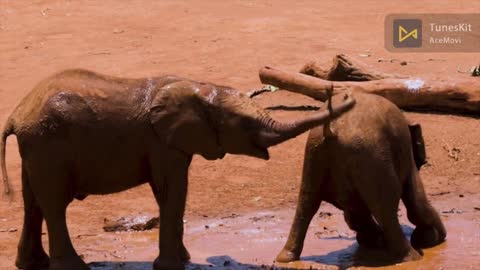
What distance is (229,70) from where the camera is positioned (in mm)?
16281

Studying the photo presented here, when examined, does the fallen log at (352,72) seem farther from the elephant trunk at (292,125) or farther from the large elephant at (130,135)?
the elephant trunk at (292,125)

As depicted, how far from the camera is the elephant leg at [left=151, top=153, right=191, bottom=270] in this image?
792 cm

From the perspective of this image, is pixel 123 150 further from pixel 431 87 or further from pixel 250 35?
pixel 250 35

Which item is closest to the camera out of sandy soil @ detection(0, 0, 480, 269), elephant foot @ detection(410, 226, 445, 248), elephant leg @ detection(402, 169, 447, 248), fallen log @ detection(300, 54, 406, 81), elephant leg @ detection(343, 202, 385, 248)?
elephant leg @ detection(402, 169, 447, 248)

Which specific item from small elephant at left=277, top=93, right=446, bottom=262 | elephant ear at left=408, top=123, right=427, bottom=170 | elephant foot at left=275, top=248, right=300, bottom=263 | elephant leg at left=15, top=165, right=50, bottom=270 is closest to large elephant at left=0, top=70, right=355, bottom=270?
elephant leg at left=15, top=165, right=50, bottom=270

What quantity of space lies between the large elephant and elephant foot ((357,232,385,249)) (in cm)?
171

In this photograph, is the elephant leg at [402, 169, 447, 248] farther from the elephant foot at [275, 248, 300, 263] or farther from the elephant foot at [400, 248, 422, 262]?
the elephant foot at [275, 248, 300, 263]

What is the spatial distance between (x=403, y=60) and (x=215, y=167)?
5.50 meters

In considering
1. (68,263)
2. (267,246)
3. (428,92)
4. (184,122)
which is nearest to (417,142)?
(267,246)

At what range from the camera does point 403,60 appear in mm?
16594

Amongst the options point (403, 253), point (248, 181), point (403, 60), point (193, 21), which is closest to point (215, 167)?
point (248, 181)

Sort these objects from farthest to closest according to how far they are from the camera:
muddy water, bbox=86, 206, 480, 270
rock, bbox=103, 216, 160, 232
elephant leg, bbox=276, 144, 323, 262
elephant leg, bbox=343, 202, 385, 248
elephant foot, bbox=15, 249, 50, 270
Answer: rock, bbox=103, 216, 160, 232, elephant leg, bbox=343, 202, 385, 248, muddy water, bbox=86, 206, 480, 270, elephant leg, bbox=276, 144, 323, 262, elephant foot, bbox=15, 249, 50, 270

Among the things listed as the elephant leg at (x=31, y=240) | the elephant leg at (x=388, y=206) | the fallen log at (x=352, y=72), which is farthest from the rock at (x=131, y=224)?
the fallen log at (x=352, y=72)

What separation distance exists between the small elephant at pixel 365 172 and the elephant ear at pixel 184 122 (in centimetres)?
84
